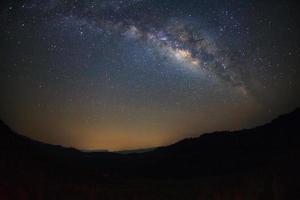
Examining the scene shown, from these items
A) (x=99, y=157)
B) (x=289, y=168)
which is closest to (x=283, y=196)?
(x=289, y=168)

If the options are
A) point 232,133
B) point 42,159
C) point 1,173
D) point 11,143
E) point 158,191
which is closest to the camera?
point 1,173

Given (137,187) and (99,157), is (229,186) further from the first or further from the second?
(99,157)

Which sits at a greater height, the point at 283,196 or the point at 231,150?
the point at 231,150

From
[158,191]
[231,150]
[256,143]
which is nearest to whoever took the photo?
[158,191]

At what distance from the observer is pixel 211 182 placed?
25766 mm

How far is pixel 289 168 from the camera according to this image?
24.6 meters

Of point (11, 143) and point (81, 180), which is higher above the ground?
point (11, 143)

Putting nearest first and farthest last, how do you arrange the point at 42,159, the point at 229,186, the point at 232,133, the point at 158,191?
the point at 42,159, the point at 229,186, the point at 158,191, the point at 232,133

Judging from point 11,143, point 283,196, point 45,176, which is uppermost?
point 11,143

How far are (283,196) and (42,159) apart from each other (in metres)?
16.4

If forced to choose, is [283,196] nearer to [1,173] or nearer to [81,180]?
[81,180]

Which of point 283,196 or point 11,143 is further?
point 283,196

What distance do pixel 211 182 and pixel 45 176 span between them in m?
11.9

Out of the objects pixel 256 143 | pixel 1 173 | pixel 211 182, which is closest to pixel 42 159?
pixel 1 173
